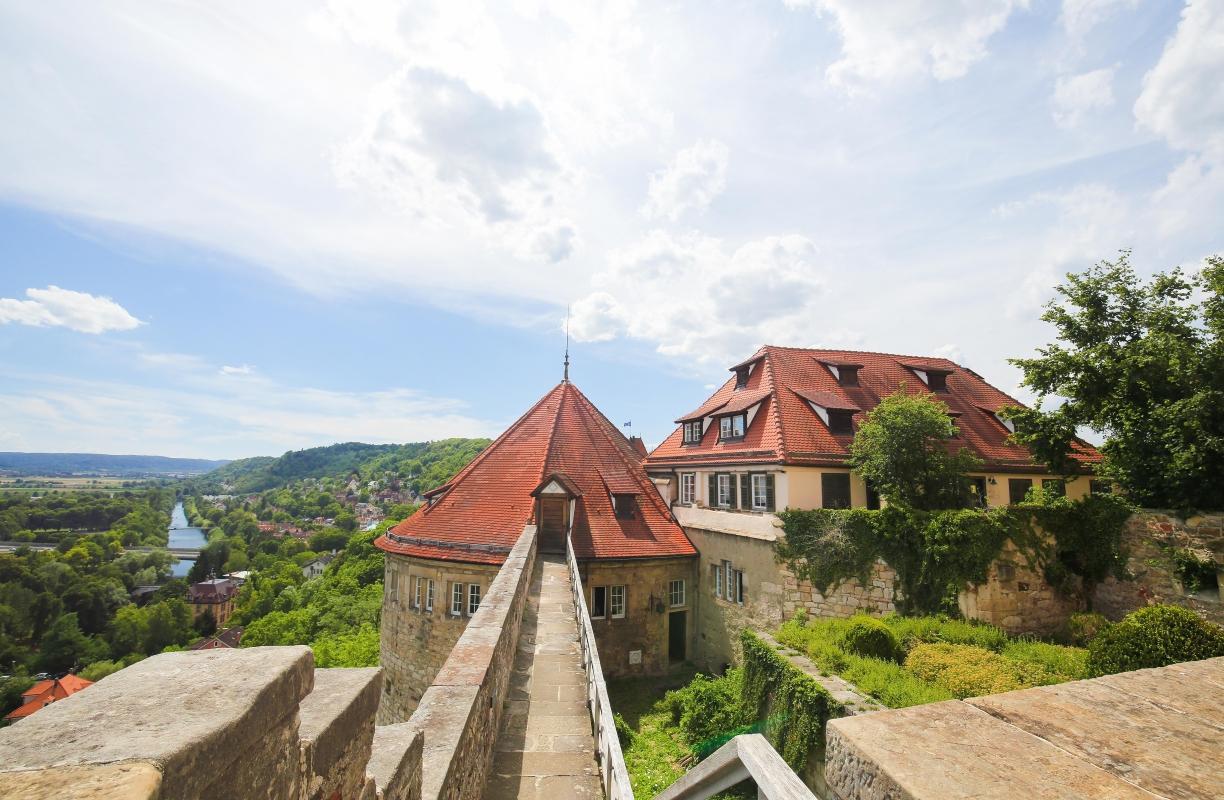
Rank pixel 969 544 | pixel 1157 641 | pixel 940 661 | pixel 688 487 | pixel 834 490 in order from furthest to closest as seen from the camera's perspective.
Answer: pixel 688 487, pixel 834 490, pixel 969 544, pixel 940 661, pixel 1157 641

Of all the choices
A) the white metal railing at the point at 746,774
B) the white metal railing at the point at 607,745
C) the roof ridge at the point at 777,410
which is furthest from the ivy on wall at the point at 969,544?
the white metal railing at the point at 746,774

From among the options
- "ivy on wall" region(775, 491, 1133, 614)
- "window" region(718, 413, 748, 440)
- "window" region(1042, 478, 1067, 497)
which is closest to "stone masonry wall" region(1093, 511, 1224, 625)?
"ivy on wall" region(775, 491, 1133, 614)

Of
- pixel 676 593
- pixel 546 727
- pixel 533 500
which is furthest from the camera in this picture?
pixel 676 593

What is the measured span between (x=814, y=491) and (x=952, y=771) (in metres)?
19.1

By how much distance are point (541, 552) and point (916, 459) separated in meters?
14.1

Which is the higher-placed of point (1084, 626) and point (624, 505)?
point (624, 505)

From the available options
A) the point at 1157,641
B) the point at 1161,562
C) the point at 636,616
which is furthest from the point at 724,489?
the point at 1161,562

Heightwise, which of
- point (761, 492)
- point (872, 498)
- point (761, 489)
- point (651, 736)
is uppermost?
point (761, 489)

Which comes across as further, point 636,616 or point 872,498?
point 636,616

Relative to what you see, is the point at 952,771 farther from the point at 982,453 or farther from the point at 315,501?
the point at 315,501

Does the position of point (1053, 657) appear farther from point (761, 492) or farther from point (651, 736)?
point (651, 736)

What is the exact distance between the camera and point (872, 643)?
1352cm

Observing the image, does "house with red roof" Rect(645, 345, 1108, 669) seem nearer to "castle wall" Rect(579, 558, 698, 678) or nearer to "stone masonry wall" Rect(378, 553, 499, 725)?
"castle wall" Rect(579, 558, 698, 678)

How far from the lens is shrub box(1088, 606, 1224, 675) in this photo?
1084 centimetres
